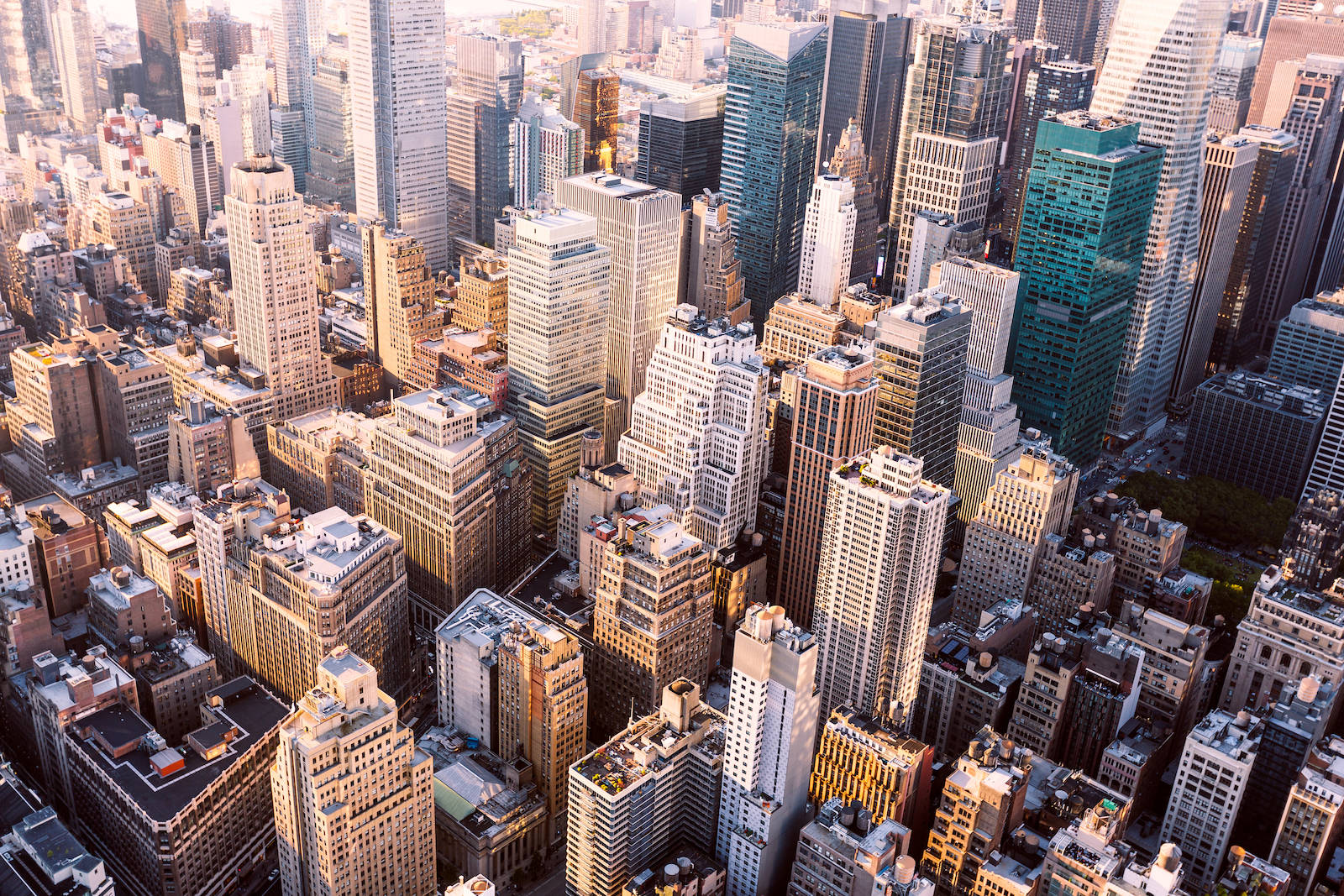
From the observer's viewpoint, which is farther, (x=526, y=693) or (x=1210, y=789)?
(x=526, y=693)

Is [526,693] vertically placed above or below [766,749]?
below

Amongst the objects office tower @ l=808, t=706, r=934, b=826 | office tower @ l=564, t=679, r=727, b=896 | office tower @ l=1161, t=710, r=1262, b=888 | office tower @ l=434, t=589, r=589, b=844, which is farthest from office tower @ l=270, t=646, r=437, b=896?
office tower @ l=1161, t=710, r=1262, b=888

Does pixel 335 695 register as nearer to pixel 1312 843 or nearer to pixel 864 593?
pixel 864 593

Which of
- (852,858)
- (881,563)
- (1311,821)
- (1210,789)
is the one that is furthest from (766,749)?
(1311,821)

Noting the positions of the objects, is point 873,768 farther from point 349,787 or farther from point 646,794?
point 349,787

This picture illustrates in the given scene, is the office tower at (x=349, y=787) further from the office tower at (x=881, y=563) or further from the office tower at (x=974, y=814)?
the office tower at (x=881, y=563)
